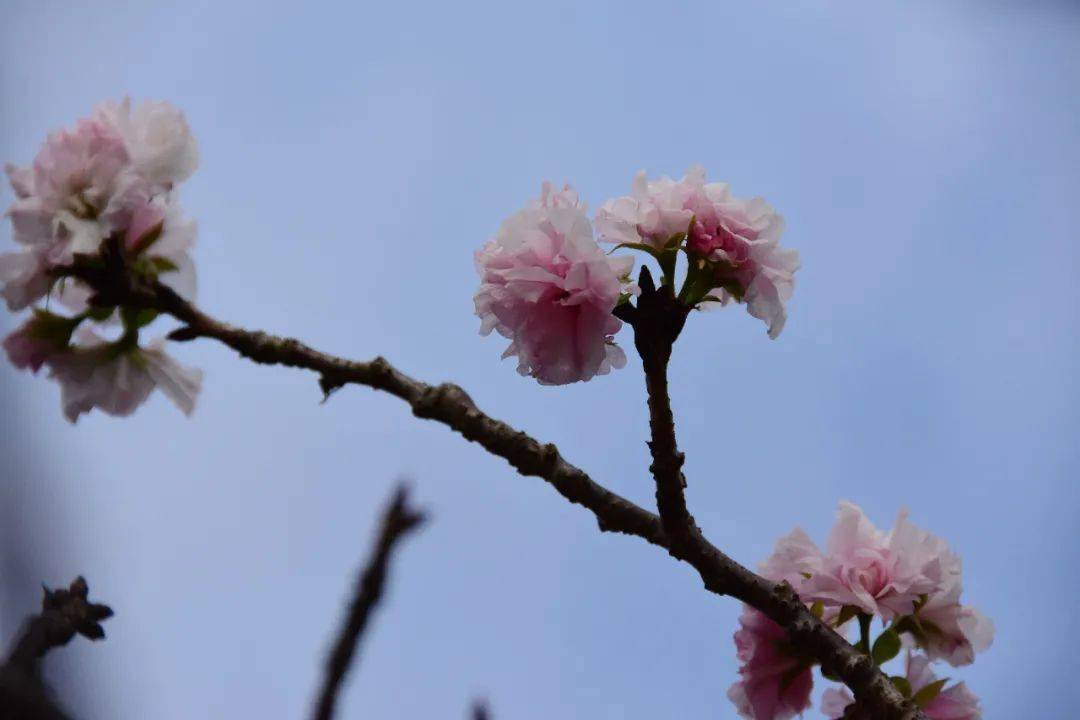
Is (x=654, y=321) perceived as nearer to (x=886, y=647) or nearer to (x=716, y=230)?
(x=716, y=230)

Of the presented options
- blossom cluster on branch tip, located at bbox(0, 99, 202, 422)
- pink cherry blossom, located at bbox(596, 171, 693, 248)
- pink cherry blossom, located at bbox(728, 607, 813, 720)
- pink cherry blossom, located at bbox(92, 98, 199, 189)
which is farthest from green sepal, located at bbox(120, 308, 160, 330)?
pink cherry blossom, located at bbox(728, 607, 813, 720)

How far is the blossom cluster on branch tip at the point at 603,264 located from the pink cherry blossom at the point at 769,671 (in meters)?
0.35

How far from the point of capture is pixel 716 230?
3.70 feet

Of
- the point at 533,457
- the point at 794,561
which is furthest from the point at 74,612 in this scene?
the point at 794,561

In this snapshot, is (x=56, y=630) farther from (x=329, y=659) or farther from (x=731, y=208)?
(x=731, y=208)

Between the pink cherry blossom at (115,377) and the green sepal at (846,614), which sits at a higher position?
the green sepal at (846,614)

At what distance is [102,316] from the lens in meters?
1.12

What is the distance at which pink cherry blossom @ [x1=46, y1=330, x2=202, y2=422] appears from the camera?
111 cm

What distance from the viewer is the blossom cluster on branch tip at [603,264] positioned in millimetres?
1083

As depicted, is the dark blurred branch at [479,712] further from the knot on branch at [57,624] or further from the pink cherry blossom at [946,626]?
the pink cherry blossom at [946,626]

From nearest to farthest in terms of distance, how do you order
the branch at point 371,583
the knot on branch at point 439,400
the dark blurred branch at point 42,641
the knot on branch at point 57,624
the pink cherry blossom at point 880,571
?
the dark blurred branch at point 42,641 → the knot on branch at point 57,624 → the branch at point 371,583 → the knot on branch at point 439,400 → the pink cherry blossom at point 880,571

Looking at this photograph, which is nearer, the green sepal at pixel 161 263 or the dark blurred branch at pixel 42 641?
the dark blurred branch at pixel 42 641

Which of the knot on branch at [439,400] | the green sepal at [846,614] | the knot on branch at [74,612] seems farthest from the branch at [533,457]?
the knot on branch at [74,612]

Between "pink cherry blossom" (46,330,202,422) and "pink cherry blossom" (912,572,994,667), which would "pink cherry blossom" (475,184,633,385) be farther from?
"pink cherry blossom" (912,572,994,667)
